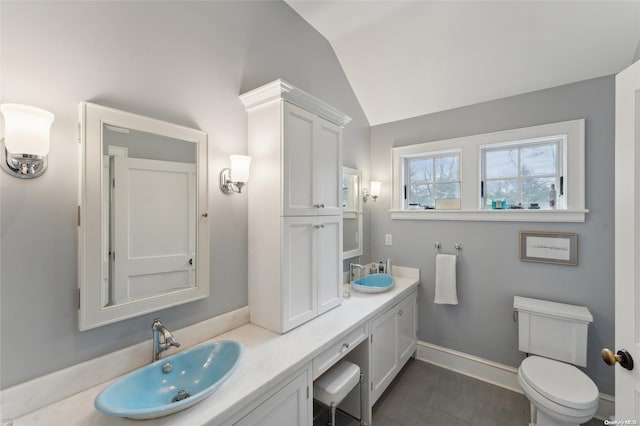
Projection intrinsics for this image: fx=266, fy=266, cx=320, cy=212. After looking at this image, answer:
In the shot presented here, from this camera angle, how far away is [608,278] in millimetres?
1971

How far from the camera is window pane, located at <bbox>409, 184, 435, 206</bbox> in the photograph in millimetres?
2820

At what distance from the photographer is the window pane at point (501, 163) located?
7.87 feet

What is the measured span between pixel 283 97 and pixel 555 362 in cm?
257

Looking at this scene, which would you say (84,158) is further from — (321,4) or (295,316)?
(321,4)

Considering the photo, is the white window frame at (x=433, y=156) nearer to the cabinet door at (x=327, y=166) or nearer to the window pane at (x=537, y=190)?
the window pane at (x=537, y=190)

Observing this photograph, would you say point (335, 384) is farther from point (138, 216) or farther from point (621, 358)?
point (138, 216)

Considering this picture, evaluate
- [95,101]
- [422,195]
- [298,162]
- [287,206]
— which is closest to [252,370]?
[287,206]

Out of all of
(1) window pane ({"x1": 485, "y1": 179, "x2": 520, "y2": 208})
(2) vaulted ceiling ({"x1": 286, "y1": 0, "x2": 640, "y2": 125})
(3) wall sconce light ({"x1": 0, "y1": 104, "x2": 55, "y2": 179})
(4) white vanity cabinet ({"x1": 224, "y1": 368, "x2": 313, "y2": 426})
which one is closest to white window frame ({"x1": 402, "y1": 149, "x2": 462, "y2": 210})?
(1) window pane ({"x1": 485, "y1": 179, "x2": 520, "y2": 208})

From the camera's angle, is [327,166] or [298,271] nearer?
[298,271]

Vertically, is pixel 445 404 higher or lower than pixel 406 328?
lower

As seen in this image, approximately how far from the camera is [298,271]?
1639mm

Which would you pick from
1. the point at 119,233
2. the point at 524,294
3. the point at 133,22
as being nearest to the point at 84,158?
the point at 119,233

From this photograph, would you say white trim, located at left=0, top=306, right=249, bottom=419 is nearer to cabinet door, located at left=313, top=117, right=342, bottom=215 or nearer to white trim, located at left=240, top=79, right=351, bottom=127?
cabinet door, located at left=313, top=117, right=342, bottom=215

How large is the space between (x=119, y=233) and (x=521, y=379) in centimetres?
255
